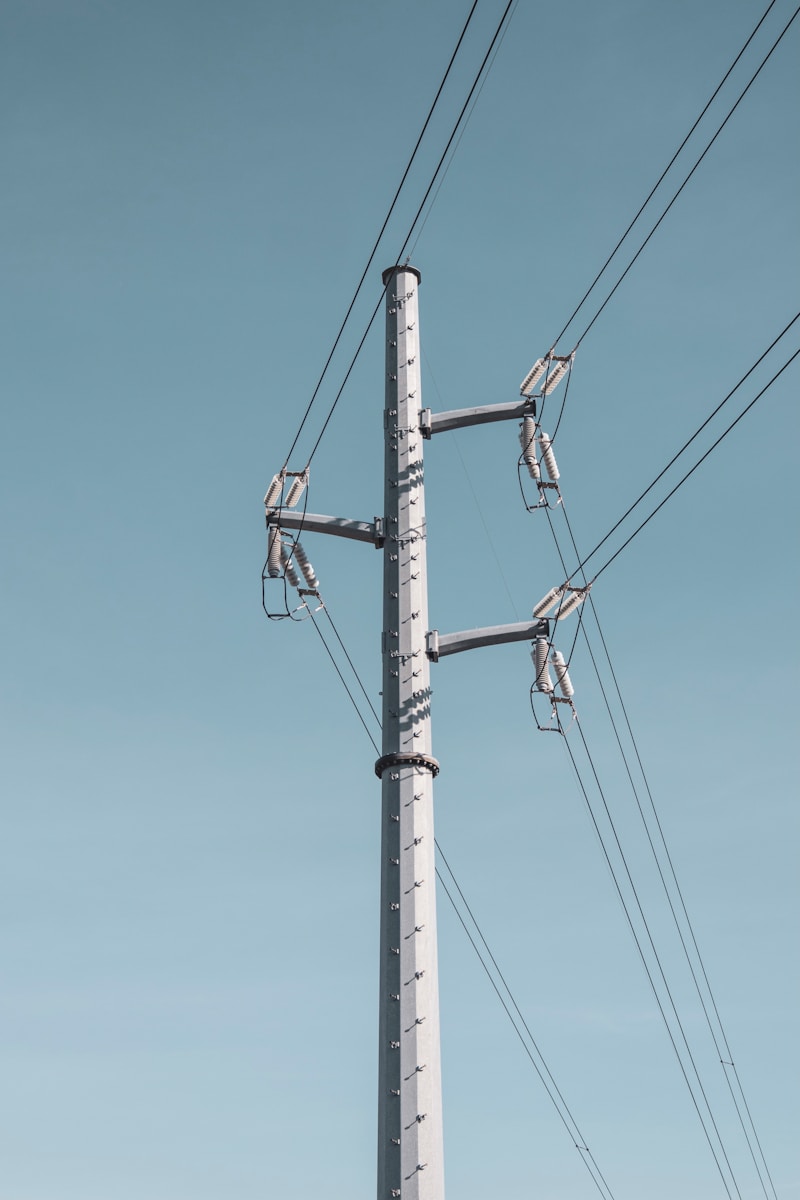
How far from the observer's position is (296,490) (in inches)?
591

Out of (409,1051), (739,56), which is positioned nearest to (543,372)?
(739,56)

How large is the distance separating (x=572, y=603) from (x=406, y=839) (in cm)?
389

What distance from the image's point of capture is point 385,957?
35.5 ft

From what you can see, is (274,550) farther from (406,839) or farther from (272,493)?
(406,839)

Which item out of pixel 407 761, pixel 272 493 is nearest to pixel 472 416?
pixel 272 493

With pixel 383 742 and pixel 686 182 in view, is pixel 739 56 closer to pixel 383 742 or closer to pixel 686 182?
pixel 686 182

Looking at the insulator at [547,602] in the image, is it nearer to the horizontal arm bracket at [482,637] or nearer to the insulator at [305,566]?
the horizontal arm bracket at [482,637]

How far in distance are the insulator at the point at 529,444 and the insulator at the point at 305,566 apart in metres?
3.08

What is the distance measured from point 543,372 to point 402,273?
220 cm

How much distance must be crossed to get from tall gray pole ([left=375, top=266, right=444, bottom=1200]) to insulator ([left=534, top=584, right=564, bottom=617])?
1.62 m

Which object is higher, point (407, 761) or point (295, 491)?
point (295, 491)

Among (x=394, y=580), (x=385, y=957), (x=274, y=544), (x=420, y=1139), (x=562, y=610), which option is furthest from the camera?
(x=274, y=544)

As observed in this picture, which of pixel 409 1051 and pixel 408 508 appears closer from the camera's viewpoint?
pixel 409 1051

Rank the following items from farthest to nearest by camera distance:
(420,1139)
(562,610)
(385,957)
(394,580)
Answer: (562,610), (394,580), (385,957), (420,1139)
